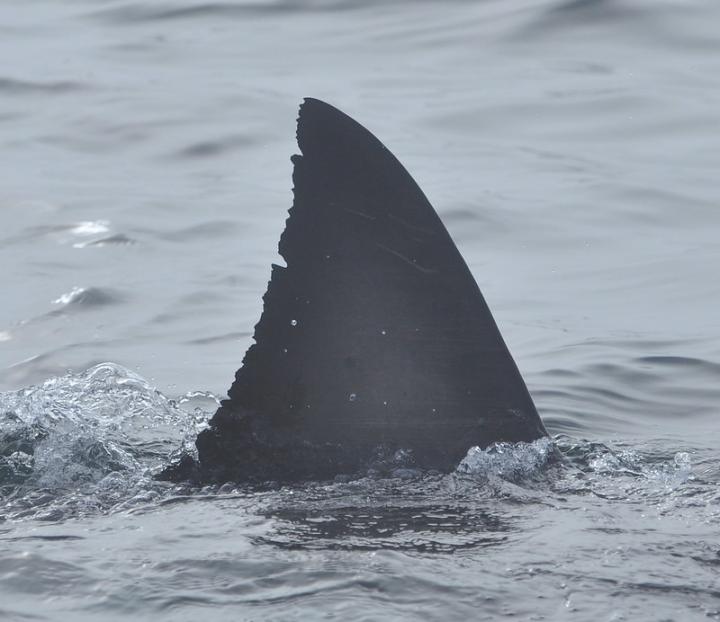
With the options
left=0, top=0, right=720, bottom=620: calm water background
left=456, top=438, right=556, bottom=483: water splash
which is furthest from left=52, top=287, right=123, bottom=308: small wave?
left=456, top=438, right=556, bottom=483: water splash

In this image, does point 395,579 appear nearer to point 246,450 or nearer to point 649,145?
point 246,450

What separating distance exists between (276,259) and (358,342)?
6.11 metres

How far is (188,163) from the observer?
541 inches

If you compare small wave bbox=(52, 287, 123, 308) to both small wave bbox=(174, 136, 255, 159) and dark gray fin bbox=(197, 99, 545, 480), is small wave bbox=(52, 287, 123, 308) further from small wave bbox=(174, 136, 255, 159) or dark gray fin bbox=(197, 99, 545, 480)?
dark gray fin bbox=(197, 99, 545, 480)

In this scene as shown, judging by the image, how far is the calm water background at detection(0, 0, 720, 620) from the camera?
431 centimetres

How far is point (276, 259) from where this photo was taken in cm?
1098

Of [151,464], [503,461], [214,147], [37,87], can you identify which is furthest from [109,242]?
[503,461]

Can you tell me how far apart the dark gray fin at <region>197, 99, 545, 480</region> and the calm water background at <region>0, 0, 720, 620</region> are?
15 cm

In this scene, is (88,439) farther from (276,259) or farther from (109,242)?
(109,242)

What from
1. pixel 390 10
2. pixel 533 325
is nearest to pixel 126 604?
pixel 533 325

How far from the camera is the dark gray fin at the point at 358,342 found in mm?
4855

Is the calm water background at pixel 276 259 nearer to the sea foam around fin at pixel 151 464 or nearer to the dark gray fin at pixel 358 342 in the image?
the sea foam around fin at pixel 151 464

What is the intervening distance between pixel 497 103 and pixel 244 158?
3.17m

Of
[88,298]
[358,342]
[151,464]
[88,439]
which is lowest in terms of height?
[151,464]
